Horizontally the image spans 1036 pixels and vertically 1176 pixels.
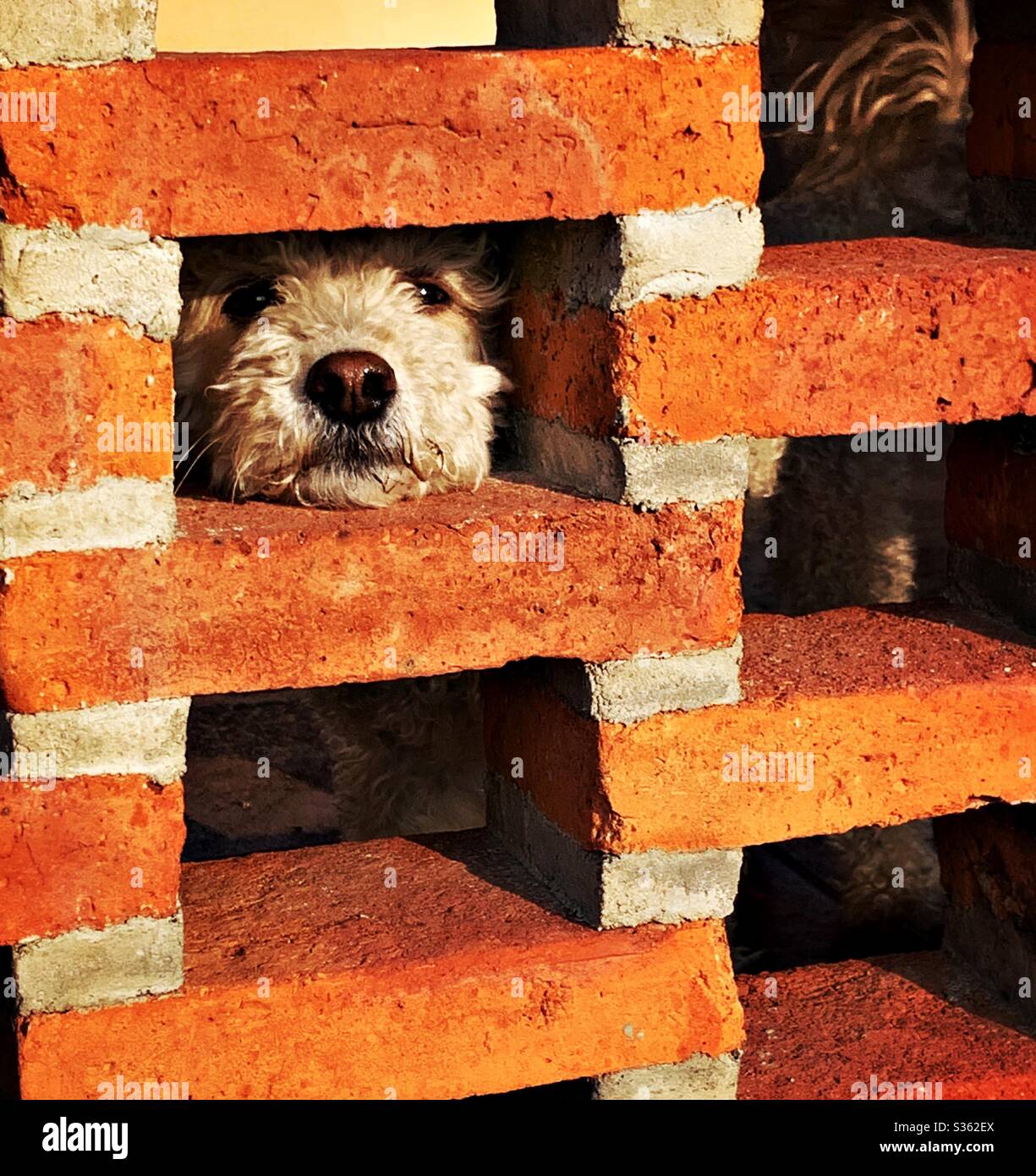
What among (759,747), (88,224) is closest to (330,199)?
(88,224)

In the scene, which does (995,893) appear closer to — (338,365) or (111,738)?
(338,365)

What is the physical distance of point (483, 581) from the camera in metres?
2.51

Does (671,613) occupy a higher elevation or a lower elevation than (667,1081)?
higher

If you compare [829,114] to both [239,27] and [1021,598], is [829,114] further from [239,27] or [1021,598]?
[239,27]

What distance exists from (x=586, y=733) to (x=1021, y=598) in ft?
3.26

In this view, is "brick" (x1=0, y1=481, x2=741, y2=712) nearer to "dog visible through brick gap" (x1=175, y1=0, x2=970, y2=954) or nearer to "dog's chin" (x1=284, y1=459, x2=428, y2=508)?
"dog's chin" (x1=284, y1=459, x2=428, y2=508)

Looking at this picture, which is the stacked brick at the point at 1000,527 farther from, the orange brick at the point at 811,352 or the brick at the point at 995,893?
the orange brick at the point at 811,352

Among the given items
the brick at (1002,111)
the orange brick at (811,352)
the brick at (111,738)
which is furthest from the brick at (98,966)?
the brick at (1002,111)

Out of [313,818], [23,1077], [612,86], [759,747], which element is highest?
[612,86]

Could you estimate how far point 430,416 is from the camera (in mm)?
2871

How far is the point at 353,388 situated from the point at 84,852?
0.89 m

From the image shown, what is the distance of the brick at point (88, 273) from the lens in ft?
7.31

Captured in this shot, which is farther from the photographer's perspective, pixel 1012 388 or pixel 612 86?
pixel 1012 388

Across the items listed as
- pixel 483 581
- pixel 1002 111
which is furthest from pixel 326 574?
pixel 1002 111
